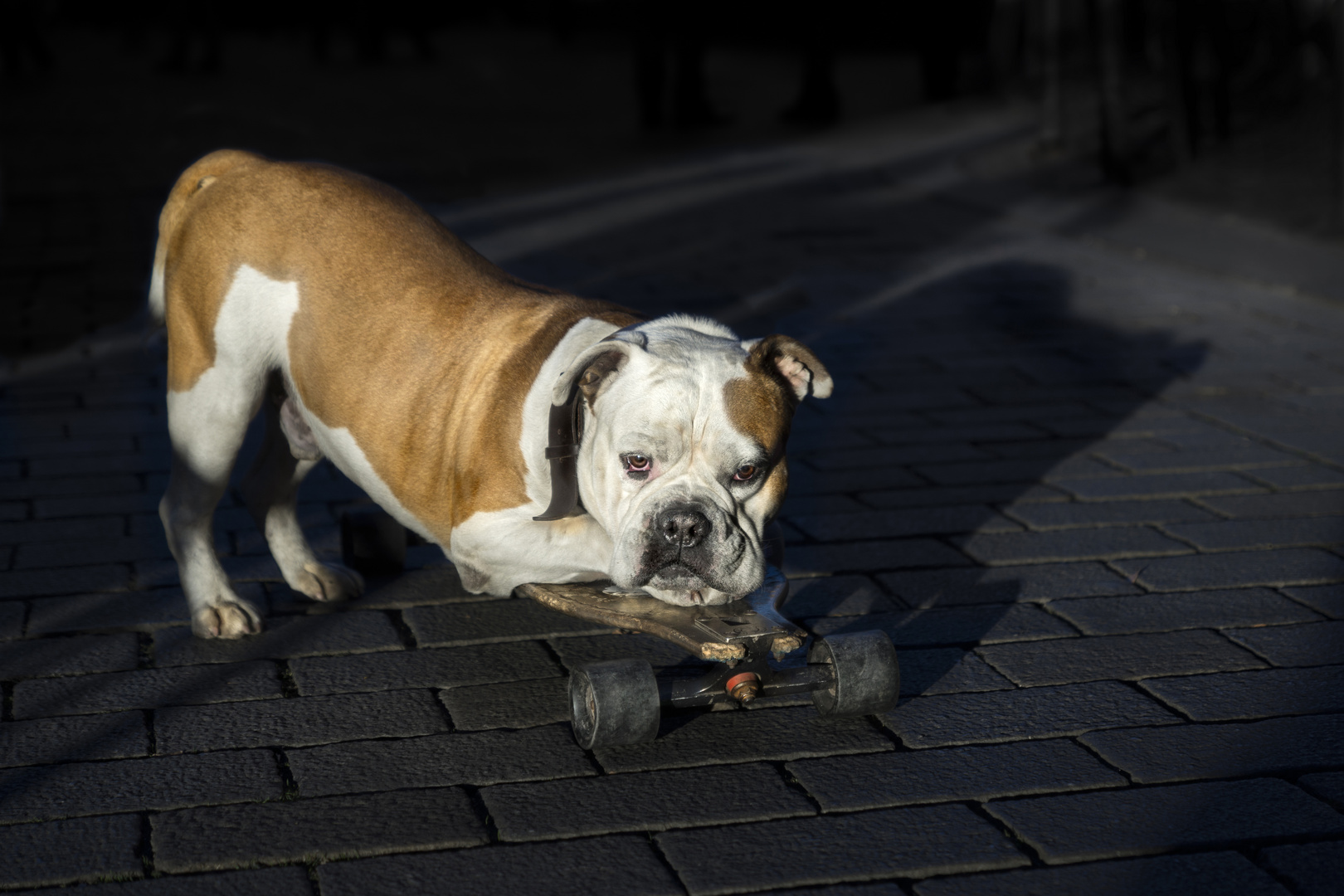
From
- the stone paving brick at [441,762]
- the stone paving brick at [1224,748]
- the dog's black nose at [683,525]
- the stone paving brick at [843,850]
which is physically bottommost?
the stone paving brick at [1224,748]

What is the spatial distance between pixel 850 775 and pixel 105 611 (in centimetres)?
226

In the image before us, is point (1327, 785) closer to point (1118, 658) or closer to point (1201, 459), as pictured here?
point (1118, 658)

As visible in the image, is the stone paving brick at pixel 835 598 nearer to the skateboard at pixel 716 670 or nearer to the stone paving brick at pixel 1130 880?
the skateboard at pixel 716 670

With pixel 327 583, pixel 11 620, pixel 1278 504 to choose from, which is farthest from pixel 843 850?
pixel 1278 504

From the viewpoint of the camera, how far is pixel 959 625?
4.07m

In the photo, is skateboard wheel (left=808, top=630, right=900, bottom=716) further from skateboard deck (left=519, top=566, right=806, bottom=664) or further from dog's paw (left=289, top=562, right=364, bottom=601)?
dog's paw (left=289, top=562, right=364, bottom=601)

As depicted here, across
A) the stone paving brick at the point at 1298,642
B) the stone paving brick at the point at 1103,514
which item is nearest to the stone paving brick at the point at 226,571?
the stone paving brick at the point at 1103,514

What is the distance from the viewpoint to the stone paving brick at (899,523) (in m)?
4.84

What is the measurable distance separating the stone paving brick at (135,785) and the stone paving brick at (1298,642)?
2568mm

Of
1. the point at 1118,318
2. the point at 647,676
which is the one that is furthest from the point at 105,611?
the point at 1118,318

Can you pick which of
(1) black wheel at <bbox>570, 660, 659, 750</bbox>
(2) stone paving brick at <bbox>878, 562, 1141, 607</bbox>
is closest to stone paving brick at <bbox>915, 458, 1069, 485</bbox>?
(2) stone paving brick at <bbox>878, 562, 1141, 607</bbox>

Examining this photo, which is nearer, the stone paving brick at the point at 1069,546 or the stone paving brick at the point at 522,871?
the stone paving brick at the point at 522,871

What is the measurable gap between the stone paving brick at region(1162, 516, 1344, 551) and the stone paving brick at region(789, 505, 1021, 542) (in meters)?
0.58

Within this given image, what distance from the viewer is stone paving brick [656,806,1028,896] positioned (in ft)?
9.09
